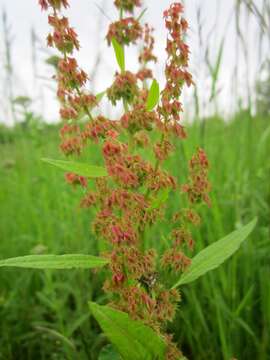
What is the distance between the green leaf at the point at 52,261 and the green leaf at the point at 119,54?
0.44 metres

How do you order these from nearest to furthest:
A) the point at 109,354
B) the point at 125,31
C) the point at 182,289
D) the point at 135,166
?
the point at 135,166, the point at 125,31, the point at 109,354, the point at 182,289

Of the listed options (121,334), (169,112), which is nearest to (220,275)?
(121,334)

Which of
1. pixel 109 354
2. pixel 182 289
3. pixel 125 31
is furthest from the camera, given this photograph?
pixel 182 289

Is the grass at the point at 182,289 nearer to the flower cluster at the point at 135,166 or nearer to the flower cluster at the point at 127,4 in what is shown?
the flower cluster at the point at 135,166

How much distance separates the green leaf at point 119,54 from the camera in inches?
40.2

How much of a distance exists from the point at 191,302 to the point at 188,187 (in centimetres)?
70

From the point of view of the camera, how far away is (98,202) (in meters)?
1.10

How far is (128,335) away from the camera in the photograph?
0.95 m

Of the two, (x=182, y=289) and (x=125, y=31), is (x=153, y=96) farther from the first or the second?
(x=182, y=289)

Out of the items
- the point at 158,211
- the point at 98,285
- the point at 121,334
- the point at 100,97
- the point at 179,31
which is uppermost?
the point at 179,31

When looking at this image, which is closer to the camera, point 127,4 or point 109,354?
point 127,4

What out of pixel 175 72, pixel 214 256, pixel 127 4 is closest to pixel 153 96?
pixel 175 72

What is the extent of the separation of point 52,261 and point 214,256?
39 cm

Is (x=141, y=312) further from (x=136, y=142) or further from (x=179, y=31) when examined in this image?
(x=179, y=31)
